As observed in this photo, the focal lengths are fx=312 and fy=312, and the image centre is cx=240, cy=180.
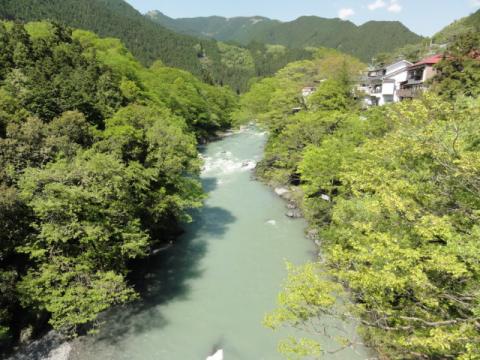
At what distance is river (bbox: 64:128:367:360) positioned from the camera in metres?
11.7

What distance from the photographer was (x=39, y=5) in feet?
274

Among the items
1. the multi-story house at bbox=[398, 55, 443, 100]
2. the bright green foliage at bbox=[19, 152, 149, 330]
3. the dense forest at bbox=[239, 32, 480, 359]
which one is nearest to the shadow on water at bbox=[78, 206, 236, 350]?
the bright green foliage at bbox=[19, 152, 149, 330]

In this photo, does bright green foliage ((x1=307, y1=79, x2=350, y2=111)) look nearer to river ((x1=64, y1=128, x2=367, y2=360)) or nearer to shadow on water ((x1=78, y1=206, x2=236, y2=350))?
river ((x1=64, y1=128, x2=367, y2=360))

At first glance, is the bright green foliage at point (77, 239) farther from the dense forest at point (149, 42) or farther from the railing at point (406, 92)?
the dense forest at point (149, 42)

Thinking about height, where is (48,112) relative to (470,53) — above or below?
below

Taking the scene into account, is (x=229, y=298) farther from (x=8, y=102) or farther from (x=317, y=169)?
(x=8, y=102)

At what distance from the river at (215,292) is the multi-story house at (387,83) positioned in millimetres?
24316

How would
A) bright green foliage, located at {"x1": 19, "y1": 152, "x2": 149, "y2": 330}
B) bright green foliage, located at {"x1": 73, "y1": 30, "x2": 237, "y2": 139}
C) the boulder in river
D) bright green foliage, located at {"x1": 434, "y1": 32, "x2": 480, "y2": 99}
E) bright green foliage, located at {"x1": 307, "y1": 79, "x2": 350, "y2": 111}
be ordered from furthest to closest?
bright green foliage, located at {"x1": 73, "y1": 30, "x2": 237, "y2": 139}
bright green foliage, located at {"x1": 307, "y1": 79, "x2": 350, "y2": 111}
the boulder in river
bright green foliage, located at {"x1": 434, "y1": 32, "x2": 480, "y2": 99}
bright green foliage, located at {"x1": 19, "y1": 152, "x2": 149, "y2": 330}

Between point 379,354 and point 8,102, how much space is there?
19.8m

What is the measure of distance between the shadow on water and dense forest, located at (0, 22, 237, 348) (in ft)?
2.42

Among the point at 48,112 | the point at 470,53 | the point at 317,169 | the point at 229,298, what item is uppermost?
the point at 470,53

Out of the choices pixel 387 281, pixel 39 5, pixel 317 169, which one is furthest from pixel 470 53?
pixel 39 5

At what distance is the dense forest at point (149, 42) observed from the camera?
268ft

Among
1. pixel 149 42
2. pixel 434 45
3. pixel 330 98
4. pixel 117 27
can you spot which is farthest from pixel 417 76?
pixel 117 27
